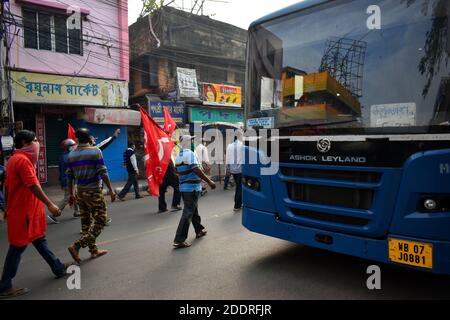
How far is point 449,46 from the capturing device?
3.06 meters

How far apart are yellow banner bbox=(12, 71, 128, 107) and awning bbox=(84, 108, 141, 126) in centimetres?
40

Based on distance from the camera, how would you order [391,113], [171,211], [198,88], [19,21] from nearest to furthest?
[391,113] < [171,211] < [19,21] < [198,88]

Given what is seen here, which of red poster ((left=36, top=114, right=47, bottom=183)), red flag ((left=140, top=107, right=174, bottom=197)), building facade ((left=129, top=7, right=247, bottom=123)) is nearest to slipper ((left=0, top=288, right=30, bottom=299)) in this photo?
red flag ((left=140, top=107, right=174, bottom=197))

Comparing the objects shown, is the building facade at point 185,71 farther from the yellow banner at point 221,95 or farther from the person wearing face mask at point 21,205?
the person wearing face mask at point 21,205

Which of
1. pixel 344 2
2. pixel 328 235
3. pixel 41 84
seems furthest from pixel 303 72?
pixel 41 84

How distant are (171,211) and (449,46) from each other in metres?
6.59

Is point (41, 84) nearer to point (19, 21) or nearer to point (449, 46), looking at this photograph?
point (19, 21)

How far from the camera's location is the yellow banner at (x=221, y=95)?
17828mm

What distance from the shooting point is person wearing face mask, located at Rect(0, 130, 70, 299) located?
391cm

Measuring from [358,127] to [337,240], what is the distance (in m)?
1.12

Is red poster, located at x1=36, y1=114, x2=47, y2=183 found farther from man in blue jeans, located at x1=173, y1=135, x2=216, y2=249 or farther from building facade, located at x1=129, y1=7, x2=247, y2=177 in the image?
man in blue jeans, located at x1=173, y1=135, x2=216, y2=249

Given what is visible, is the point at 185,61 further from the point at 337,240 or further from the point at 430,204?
the point at 430,204

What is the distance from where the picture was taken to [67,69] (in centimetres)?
1289

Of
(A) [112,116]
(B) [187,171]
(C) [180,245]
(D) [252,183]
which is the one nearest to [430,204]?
(D) [252,183]
